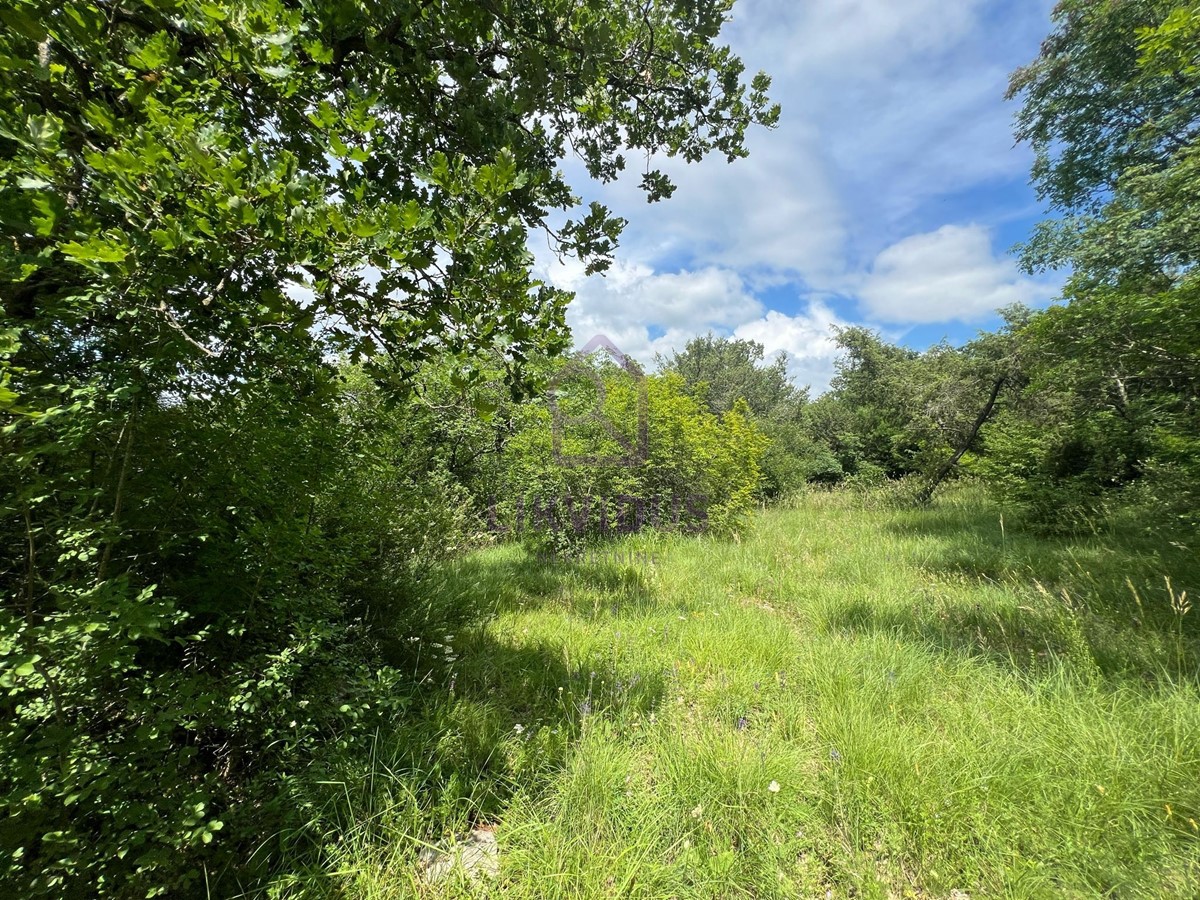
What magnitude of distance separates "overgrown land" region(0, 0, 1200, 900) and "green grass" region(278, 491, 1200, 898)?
0.06ft

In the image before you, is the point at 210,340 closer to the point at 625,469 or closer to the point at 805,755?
the point at 805,755

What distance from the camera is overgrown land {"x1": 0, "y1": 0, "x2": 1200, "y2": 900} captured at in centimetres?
114

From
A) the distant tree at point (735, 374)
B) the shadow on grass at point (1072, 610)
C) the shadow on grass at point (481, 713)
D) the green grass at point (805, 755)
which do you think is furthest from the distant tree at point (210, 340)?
the distant tree at point (735, 374)

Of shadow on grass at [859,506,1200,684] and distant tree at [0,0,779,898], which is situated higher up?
distant tree at [0,0,779,898]

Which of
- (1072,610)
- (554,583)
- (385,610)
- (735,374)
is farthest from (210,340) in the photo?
(735,374)

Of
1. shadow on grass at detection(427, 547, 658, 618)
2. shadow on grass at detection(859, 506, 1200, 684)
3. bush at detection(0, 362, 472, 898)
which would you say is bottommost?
shadow on grass at detection(859, 506, 1200, 684)

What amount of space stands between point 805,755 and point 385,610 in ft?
9.11

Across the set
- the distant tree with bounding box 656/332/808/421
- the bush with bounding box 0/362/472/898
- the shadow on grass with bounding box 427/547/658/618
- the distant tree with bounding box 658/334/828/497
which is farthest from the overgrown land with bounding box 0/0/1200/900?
the distant tree with bounding box 656/332/808/421

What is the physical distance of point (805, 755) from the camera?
2.04m

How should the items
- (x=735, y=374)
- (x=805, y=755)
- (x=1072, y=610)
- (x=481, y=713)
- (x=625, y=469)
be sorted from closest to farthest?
(x=805, y=755), (x=481, y=713), (x=1072, y=610), (x=625, y=469), (x=735, y=374)

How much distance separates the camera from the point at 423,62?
69.0 inches

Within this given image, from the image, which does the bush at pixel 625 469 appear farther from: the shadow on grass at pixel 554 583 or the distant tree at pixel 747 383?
the distant tree at pixel 747 383

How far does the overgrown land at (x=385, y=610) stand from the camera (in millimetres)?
1139

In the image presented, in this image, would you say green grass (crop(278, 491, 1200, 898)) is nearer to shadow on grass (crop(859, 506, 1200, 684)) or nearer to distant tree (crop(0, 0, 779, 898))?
shadow on grass (crop(859, 506, 1200, 684))
